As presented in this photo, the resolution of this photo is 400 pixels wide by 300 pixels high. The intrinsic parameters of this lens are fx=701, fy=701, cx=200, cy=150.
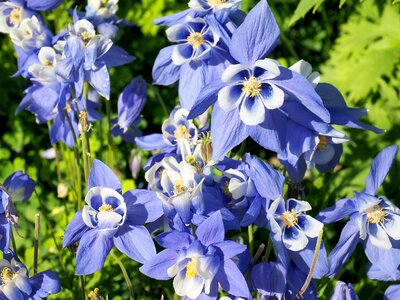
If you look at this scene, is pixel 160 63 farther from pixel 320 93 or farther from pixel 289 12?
pixel 289 12

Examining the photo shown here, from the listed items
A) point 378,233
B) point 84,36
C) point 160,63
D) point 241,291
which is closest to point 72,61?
point 84,36

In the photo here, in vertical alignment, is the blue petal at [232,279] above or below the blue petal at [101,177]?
→ below

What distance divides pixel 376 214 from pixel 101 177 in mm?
733

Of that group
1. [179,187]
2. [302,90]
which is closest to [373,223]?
[302,90]

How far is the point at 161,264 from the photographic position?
1.71m

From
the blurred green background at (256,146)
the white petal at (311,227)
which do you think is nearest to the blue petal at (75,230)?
the white petal at (311,227)

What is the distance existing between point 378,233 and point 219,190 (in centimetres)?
45

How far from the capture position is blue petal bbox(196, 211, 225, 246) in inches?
64.2

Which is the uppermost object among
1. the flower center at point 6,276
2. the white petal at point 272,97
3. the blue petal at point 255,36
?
the blue petal at point 255,36

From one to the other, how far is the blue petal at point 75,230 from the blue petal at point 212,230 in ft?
1.10

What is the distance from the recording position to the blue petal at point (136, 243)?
5.91ft

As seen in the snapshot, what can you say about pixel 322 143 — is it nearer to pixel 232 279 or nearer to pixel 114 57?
pixel 232 279

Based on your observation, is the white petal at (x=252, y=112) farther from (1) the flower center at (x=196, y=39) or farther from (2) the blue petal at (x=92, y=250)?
(2) the blue petal at (x=92, y=250)

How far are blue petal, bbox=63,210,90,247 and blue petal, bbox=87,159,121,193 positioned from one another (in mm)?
90
